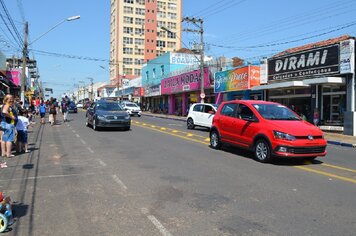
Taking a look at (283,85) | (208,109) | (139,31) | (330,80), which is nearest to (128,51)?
(139,31)

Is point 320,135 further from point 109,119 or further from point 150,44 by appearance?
point 150,44

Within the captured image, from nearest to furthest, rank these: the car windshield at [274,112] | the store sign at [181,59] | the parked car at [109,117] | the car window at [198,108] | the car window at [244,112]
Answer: the car windshield at [274,112], the car window at [244,112], the parked car at [109,117], the car window at [198,108], the store sign at [181,59]

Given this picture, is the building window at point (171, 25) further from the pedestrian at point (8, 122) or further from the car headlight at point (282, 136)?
the car headlight at point (282, 136)

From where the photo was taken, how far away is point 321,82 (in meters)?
21.8

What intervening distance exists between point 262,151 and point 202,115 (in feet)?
39.9

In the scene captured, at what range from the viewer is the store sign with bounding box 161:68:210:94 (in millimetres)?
40000

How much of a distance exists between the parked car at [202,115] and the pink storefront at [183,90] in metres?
14.5

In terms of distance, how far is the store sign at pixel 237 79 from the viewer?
97.0ft

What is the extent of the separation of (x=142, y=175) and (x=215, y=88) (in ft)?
92.6

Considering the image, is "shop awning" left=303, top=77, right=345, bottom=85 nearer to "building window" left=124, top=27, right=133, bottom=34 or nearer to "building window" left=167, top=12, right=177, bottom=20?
"building window" left=124, top=27, right=133, bottom=34

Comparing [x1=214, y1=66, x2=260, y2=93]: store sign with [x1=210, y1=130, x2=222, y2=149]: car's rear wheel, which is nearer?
[x1=210, y1=130, x2=222, y2=149]: car's rear wheel

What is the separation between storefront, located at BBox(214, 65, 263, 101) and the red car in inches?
683

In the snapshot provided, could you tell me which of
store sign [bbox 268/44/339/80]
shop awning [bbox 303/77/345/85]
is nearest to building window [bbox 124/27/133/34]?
store sign [bbox 268/44/339/80]

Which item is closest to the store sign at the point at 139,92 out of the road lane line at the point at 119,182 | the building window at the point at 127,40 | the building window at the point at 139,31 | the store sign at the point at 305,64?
the store sign at the point at 305,64
